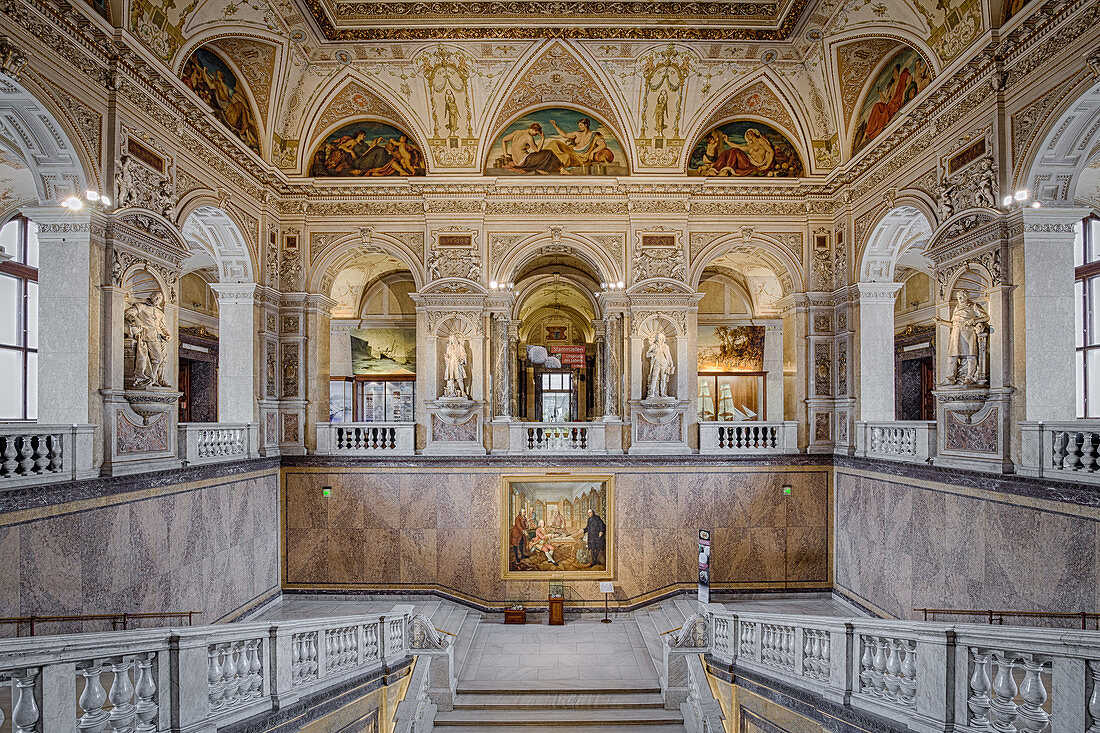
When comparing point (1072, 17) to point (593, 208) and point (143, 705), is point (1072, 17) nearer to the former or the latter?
point (593, 208)

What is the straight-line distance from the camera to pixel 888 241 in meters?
13.4

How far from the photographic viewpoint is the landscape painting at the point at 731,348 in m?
20.0

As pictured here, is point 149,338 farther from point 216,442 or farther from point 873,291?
point 873,291

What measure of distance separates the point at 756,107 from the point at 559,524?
1171 cm

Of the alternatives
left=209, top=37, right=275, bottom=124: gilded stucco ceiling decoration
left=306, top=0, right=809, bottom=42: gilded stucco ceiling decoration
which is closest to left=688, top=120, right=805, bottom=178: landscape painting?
left=306, top=0, right=809, bottom=42: gilded stucco ceiling decoration

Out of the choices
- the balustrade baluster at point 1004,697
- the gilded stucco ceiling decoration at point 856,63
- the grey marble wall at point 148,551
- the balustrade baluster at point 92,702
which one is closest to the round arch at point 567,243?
the gilded stucco ceiling decoration at point 856,63

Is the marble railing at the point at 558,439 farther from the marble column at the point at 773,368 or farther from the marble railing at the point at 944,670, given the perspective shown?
the marble column at the point at 773,368

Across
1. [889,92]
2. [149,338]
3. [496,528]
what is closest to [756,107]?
[889,92]

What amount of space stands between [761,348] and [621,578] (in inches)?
380

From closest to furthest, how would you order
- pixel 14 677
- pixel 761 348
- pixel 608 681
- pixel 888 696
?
pixel 14 677
pixel 888 696
pixel 608 681
pixel 761 348

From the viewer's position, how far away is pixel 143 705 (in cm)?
527

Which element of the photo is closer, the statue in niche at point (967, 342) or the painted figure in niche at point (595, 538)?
the statue in niche at point (967, 342)

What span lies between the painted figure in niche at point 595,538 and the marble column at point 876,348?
665cm

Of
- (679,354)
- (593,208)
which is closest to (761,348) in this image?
(679,354)
